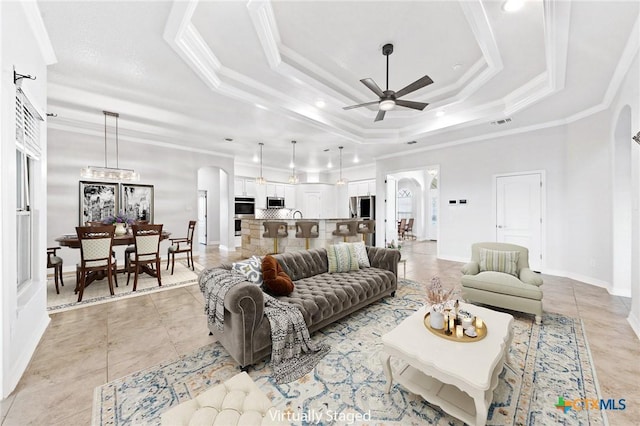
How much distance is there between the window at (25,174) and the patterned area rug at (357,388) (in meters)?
1.63

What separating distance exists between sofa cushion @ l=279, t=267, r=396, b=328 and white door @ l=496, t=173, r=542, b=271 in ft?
12.0

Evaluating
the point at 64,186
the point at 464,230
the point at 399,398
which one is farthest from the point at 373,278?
the point at 64,186

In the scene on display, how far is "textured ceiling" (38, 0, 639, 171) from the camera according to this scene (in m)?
2.47

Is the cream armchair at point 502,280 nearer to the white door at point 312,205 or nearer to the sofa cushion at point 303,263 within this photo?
the sofa cushion at point 303,263

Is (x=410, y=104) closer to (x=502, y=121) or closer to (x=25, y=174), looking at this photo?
(x=502, y=121)

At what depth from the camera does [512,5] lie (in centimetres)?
236

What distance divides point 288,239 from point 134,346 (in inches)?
157

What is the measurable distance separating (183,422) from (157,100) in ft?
15.2

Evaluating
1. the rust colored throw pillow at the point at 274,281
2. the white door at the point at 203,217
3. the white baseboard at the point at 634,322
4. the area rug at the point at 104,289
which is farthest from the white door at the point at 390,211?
the white door at the point at 203,217

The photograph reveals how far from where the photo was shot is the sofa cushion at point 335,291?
97.5 inches

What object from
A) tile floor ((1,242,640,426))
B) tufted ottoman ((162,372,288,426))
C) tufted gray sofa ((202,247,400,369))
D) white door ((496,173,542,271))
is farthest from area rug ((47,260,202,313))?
white door ((496,173,542,271))

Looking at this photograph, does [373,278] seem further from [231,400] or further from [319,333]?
[231,400]

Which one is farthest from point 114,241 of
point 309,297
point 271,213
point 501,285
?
point 501,285

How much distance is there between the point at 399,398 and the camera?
1773mm
